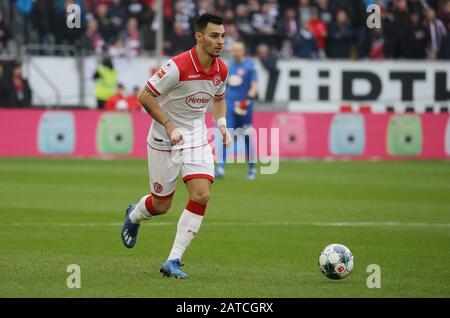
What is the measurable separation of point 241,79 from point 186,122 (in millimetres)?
11017

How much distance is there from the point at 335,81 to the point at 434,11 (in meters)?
3.87

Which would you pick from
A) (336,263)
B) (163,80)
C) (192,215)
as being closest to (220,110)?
(163,80)

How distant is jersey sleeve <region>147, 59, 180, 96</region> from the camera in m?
9.53

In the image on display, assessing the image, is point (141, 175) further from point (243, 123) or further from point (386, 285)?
point (386, 285)

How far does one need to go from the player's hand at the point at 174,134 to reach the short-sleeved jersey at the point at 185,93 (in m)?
0.41

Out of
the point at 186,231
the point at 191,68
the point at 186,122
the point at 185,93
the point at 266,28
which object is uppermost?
the point at 266,28

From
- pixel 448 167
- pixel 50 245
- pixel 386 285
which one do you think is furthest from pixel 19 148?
pixel 386 285

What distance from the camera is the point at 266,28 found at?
98.0 feet

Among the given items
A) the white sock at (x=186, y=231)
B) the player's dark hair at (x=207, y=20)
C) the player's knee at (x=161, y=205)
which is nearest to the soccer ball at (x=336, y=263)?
the white sock at (x=186, y=231)

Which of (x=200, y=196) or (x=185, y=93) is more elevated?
(x=185, y=93)

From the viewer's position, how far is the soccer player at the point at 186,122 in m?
9.49

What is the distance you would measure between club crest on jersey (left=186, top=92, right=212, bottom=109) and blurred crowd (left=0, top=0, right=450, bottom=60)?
61.8ft

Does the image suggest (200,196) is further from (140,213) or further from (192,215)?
(140,213)

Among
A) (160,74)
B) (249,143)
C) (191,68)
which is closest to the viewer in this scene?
(160,74)
